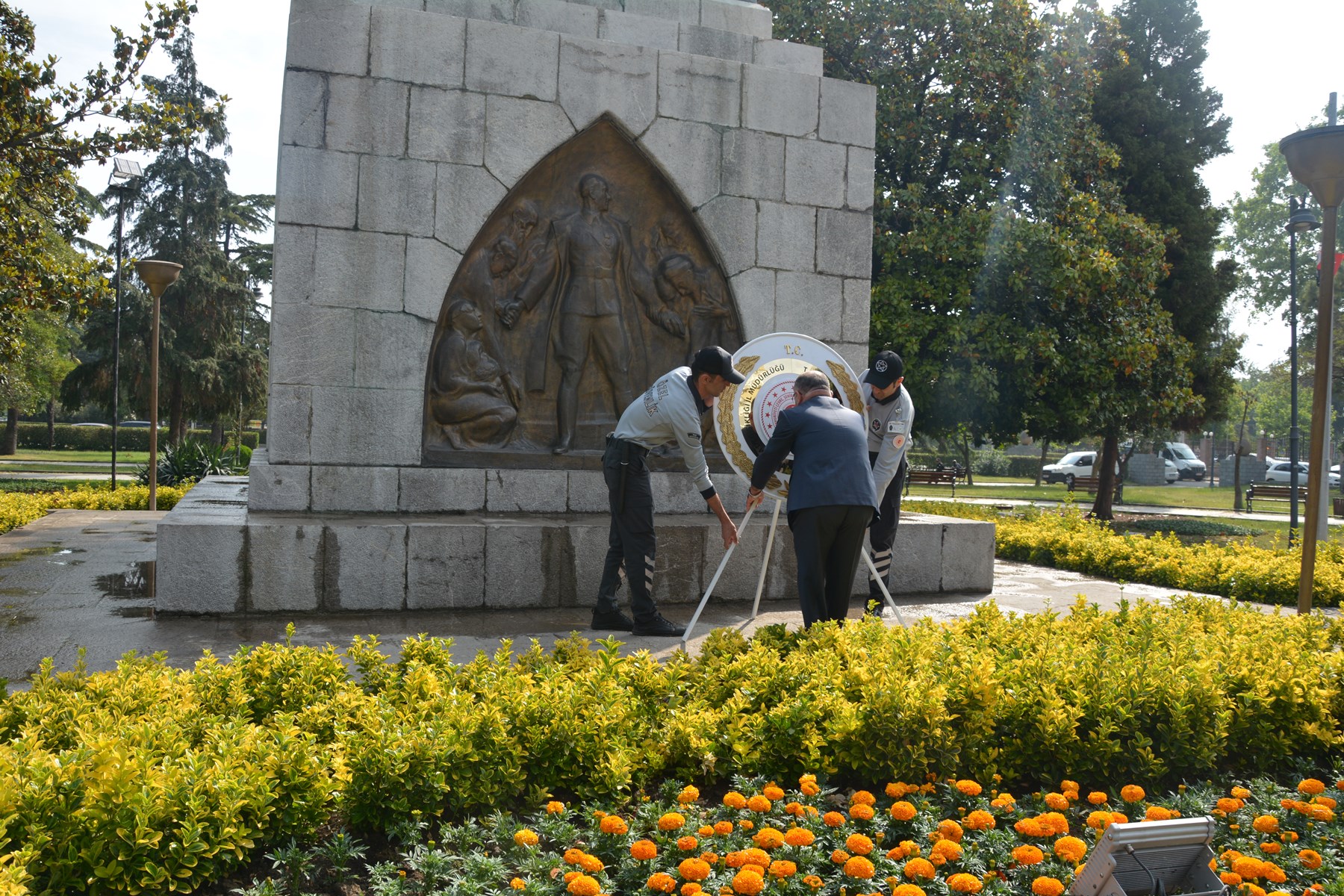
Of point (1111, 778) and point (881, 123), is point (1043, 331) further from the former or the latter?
point (1111, 778)

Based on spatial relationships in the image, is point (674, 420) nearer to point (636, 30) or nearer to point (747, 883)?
point (747, 883)

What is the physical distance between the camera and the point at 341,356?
308 inches

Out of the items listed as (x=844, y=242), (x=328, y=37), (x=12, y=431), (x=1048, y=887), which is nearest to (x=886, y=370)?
(x=844, y=242)

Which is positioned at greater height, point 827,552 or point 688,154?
point 688,154

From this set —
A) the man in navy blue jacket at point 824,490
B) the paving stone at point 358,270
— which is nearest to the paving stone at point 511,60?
the paving stone at point 358,270

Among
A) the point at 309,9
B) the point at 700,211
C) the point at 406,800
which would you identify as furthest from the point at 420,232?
the point at 406,800

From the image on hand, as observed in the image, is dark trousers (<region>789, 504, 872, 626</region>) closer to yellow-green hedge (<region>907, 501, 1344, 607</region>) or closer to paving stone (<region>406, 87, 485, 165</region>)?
paving stone (<region>406, 87, 485, 165</region>)

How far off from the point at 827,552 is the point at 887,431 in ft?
5.62

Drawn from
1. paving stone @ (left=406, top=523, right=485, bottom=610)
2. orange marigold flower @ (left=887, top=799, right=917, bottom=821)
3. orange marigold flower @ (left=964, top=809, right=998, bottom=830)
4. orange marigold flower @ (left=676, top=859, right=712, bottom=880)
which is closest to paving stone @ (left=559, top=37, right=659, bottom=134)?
paving stone @ (left=406, top=523, right=485, bottom=610)

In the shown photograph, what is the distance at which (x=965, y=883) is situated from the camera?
2.93 m

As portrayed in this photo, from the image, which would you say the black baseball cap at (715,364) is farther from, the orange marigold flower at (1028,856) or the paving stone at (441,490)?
the orange marigold flower at (1028,856)

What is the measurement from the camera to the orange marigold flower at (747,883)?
9.36 feet

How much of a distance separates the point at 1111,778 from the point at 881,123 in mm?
15592

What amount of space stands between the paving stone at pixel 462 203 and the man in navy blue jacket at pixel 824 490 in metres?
3.50
